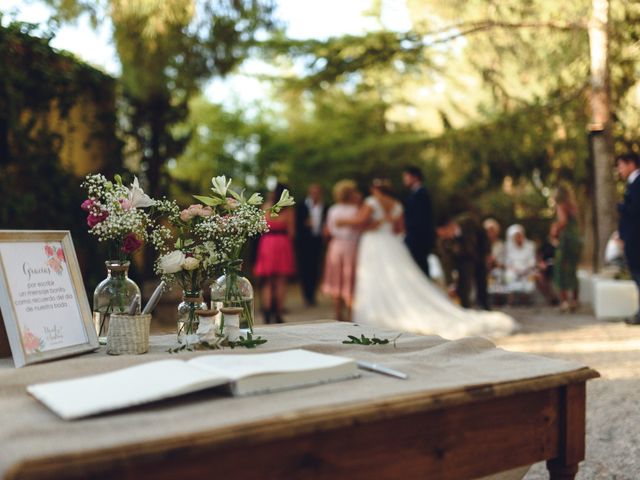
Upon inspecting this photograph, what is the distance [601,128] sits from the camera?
10.8m

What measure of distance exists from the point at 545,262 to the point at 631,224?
401cm

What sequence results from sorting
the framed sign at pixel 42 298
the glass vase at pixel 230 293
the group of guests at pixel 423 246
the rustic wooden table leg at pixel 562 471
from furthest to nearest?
the group of guests at pixel 423 246
the glass vase at pixel 230 293
the framed sign at pixel 42 298
the rustic wooden table leg at pixel 562 471

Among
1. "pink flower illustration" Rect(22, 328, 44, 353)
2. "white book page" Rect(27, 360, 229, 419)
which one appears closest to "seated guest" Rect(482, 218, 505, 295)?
"pink flower illustration" Rect(22, 328, 44, 353)

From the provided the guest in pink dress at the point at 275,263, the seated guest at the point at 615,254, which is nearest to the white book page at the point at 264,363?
the guest in pink dress at the point at 275,263

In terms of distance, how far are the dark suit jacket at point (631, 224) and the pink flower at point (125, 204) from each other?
21.7 feet

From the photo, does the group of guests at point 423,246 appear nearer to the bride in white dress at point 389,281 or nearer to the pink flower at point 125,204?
the bride in white dress at point 389,281

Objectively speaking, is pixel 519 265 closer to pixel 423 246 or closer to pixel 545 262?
pixel 545 262

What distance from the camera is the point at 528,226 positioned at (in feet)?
52.7

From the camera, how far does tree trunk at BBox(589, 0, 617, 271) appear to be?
10445 mm

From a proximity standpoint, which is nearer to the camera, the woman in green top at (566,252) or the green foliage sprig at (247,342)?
the green foliage sprig at (247,342)

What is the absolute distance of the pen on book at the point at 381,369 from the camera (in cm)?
175

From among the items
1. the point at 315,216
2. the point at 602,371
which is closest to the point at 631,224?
the point at 602,371

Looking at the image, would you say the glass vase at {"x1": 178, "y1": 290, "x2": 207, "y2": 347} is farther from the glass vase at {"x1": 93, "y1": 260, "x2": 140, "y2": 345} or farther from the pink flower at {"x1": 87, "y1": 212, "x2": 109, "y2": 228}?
the pink flower at {"x1": 87, "y1": 212, "x2": 109, "y2": 228}

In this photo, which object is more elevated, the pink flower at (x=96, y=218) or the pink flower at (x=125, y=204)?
the pink flower at (x=125, y=204)
